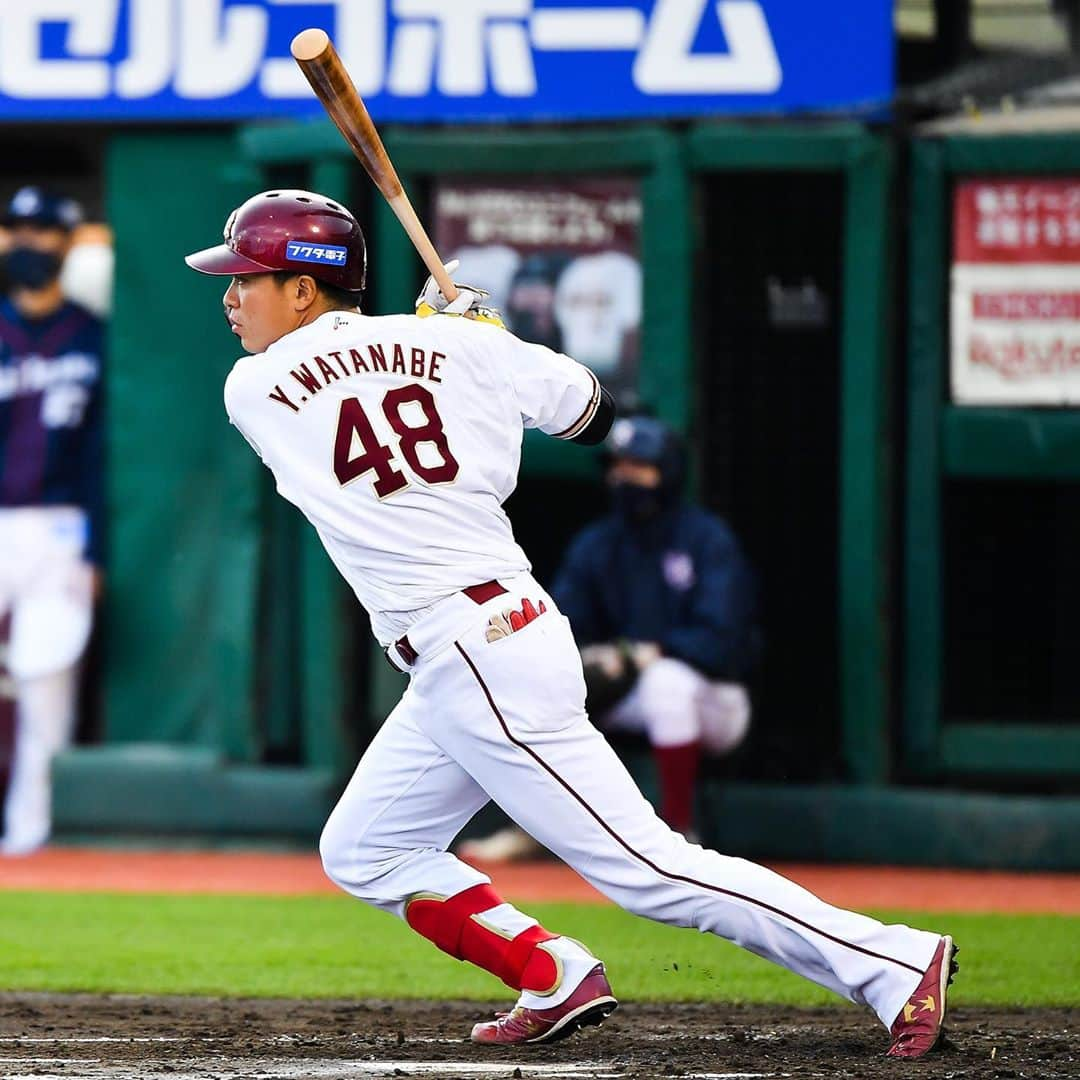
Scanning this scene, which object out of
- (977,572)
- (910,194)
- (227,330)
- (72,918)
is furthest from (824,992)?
(227,330)

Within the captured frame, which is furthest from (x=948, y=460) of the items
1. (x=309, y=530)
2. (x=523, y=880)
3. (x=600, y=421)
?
(x=600, y=421)

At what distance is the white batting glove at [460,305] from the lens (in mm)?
4367

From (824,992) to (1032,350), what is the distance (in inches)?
126

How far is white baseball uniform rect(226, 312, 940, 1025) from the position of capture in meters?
4.11

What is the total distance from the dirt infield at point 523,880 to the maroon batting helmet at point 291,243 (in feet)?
10.3

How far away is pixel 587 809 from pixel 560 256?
14.3 feet

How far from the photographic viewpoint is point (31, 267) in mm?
8766

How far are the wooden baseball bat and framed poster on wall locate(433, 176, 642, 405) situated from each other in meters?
3.41

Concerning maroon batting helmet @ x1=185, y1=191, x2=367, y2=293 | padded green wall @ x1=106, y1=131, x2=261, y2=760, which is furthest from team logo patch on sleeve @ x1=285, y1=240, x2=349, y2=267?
padded green wall @ x1=106, y1=131, x2=261, y2=760

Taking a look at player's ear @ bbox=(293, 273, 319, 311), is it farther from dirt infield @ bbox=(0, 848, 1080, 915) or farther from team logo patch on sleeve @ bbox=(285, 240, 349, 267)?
dirt infield @ bbox=(0, 848, 1080, 915)

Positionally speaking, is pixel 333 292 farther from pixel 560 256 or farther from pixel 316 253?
pixel 560 256

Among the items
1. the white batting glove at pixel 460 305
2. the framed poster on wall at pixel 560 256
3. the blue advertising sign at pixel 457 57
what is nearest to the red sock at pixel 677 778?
the framed poster on wall at pixel 560 256

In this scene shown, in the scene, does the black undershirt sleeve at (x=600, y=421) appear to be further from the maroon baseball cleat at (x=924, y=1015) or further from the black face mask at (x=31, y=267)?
the black face mask at (x=31, y=267)

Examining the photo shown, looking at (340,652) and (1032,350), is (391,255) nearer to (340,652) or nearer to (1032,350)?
(340,652)
